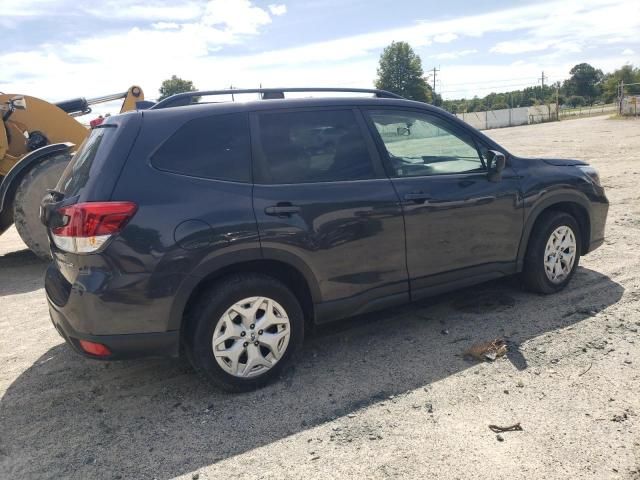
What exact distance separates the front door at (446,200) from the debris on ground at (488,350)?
57 centimetres

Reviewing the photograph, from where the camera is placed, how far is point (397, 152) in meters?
4.07

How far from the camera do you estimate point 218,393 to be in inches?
139

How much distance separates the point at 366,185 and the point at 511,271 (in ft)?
5.59

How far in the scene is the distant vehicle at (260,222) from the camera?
3.10 meters

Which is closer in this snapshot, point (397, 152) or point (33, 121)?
point (397, 152)

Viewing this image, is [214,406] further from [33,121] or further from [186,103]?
[33,121]

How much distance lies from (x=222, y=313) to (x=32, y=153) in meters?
5.42

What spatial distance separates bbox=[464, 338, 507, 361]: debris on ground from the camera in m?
3.78

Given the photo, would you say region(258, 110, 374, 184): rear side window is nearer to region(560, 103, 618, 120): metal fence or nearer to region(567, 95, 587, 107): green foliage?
region(560, 103, 618, 120): metal fence

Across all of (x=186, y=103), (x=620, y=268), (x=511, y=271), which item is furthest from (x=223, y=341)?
(x=620, y=268)

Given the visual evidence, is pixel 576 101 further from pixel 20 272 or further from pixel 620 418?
pixel 620 418

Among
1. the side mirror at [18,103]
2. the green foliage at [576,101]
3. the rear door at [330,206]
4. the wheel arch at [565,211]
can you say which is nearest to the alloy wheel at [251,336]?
the rear door at [330,206]

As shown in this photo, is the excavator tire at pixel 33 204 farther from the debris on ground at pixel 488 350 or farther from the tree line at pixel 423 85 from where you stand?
the tree line at pixel 423 85

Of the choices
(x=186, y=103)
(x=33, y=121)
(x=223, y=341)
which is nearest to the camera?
(x=223, y=341)
